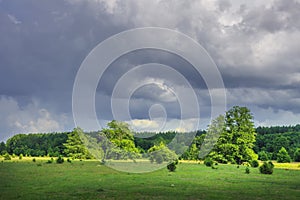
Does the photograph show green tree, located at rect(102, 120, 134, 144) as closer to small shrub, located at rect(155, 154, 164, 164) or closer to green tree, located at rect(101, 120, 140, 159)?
green tree, located at rect(101, 120, 140, 159)

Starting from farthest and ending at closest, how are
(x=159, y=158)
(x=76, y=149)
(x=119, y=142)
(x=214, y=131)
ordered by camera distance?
(x=76, y=149) → (x=214, y=131) → (x=119, y=142) → (x=159, y=158)

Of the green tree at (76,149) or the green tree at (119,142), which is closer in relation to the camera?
the green tree at (119,142)

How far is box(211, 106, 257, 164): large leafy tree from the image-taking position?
56906 mm

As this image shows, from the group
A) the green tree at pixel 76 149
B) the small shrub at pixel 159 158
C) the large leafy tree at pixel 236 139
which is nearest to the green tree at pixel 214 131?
the large leafy tree at pixel 236 139

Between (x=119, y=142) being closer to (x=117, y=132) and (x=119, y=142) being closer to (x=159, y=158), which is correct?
(x=117, y=132)

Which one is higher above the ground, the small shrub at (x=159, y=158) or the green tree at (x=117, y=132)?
the green tree at (x=117, y=132)

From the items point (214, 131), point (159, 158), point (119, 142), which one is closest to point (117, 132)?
point (119, 142)

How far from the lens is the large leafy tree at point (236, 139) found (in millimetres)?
56906

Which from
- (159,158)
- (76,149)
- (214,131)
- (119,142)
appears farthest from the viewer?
(76,149)

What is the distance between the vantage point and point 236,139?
58.2 m

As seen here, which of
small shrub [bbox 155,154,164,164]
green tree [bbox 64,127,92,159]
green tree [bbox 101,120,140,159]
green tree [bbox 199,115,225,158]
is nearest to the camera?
small shrub [bbox 155,154,164,164]

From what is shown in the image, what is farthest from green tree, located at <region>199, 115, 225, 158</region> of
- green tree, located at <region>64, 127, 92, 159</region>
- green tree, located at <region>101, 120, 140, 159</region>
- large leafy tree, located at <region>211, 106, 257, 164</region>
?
green tree, located at <region>64, 127, 92, 159</region>

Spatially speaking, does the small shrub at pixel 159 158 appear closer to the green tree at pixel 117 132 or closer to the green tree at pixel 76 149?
the green tree at pixel 117 132

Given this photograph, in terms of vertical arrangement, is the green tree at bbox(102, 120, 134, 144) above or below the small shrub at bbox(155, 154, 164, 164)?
above
